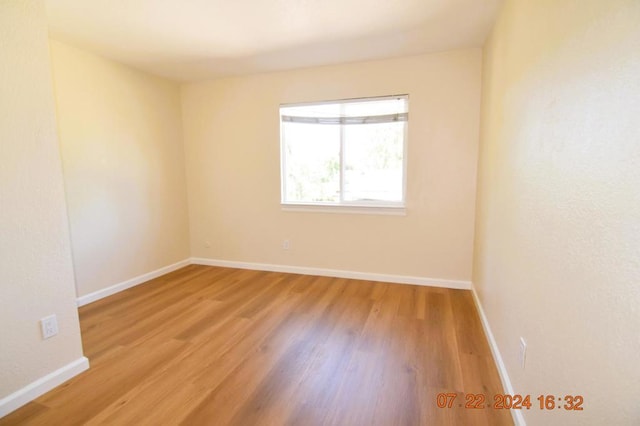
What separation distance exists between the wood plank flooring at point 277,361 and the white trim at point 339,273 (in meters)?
0.13

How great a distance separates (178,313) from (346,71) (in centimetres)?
310

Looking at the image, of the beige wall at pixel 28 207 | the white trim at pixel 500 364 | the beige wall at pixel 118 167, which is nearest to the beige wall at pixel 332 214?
the beige wall at pixel 118 167

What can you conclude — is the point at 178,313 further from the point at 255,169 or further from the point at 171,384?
the point at 255,169

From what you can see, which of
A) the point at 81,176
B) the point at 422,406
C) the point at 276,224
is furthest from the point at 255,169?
the point at 422,406

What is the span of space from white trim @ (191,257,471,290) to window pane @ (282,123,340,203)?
35.3 inches

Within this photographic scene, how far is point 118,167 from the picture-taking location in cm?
325

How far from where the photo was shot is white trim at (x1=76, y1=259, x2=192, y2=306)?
292 centimetres

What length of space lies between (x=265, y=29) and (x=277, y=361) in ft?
8.69

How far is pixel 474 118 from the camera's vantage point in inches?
117

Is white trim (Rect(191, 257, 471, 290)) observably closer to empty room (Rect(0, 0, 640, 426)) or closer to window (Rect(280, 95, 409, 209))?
empty room (Rect(0, 0, 640, 426))

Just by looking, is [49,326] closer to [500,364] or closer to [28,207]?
[28,207]

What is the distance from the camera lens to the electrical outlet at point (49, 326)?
1706 millimetres

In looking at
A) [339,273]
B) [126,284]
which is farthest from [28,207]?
[339,273]

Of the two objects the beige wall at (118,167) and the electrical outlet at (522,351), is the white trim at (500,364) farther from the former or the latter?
the beige wall at (118,167)
